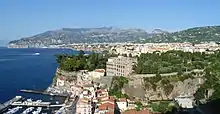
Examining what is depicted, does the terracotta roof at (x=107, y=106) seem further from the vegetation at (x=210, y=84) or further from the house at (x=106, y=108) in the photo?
the vegetation at (x=210, y=84)

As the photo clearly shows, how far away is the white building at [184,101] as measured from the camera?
68.3 feet

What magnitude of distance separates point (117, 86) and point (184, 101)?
4.28m

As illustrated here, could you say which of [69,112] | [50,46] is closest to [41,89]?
[69,112]

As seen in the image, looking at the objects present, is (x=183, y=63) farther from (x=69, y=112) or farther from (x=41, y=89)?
(x=69, y=112)

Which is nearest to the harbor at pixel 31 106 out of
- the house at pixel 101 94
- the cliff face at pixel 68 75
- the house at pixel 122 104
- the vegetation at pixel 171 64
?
the house at pixel 101 94

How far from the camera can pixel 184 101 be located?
21.8 metres

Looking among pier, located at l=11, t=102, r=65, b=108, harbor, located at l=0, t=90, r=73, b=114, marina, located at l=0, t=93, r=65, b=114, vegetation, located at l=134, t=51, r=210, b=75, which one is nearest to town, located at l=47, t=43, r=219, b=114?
vegetation, located at l=134, t=51, r=210, b=75

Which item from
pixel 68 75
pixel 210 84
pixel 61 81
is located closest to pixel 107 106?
pixel 210 84

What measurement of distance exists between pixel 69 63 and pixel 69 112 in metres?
11.5

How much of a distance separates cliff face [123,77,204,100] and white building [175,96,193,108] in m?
0.89

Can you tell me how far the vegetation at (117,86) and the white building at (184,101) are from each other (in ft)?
10.2

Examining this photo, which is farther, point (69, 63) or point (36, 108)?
point (69, 63)

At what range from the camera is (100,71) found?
2770 cm

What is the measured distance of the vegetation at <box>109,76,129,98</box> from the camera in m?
22.6
